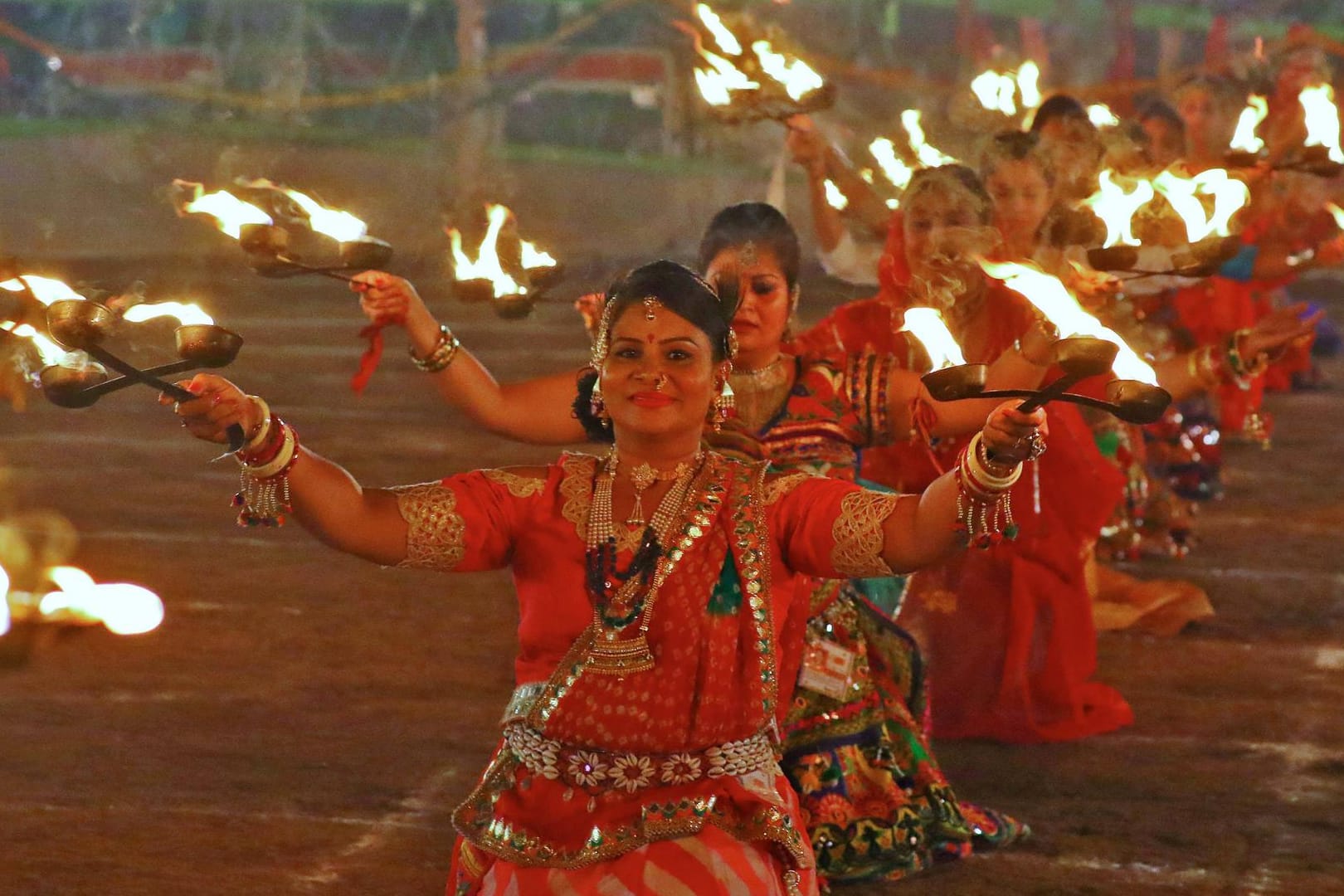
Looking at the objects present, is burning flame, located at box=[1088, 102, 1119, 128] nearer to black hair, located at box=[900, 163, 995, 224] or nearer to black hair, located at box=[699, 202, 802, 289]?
black hair, located at box=[900, 163, 995, 224]

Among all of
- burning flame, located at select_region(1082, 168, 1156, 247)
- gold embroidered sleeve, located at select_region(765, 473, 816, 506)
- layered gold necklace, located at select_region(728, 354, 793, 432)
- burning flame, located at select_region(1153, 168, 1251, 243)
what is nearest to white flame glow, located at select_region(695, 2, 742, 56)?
layered gold necklace, located at select_region(728, 354, 793, 432)

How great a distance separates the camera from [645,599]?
2.76 metres

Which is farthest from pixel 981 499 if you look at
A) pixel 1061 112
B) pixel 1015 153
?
pixel 1061 112

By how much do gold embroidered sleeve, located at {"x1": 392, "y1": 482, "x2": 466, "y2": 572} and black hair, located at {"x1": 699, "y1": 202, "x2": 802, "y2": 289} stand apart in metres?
1.10

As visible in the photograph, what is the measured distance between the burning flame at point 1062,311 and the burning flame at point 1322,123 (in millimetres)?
1727

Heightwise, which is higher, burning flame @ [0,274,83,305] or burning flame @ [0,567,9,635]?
burning flame @ [0,274,83,305]

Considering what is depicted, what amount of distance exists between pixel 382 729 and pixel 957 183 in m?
1.90

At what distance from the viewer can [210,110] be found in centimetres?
1602

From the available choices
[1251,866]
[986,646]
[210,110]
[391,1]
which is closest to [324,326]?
[210,110]

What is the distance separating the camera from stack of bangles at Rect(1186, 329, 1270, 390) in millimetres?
3557

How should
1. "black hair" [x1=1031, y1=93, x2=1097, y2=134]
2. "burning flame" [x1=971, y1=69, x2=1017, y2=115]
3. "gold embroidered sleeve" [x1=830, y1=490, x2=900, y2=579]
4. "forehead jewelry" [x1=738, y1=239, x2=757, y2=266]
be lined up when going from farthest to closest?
"burning flame" [x1=971, y1=69, x2=1017, y2=115] < "black hair" [x1=1031, y1=93, x2=1097, y2=134] < "forehead jewelry" [x1=738, y1=239, x2=757, y2=266] < "gold embroidered sleeve" [x1=830, y1=490, x2=900, y2=579]

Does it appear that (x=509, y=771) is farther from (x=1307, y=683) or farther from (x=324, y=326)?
(x=324, y=326)

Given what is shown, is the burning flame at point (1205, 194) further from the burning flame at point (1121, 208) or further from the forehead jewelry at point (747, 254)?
the forehead jewelry at point (747, 254)

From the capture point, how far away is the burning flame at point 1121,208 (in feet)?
10.8
